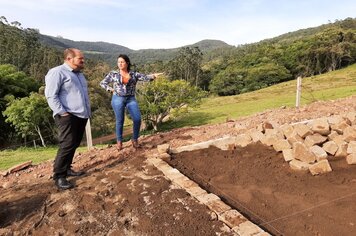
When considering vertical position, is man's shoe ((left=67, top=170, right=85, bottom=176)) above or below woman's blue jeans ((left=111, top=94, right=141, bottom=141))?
below

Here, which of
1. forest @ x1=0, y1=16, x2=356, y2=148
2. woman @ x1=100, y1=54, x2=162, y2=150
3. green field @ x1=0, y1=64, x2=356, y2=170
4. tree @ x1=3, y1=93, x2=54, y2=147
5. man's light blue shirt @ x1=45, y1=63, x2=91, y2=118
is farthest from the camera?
forest @ x1=0, y1=16, x2=356, y2=148

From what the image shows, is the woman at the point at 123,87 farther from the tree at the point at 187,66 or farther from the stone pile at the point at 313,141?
the tree at the point at 187,66

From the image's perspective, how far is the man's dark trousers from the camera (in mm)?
3900

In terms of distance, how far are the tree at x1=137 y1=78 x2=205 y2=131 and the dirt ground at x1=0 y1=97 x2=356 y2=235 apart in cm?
2230

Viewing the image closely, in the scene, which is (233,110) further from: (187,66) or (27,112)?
(187,66)

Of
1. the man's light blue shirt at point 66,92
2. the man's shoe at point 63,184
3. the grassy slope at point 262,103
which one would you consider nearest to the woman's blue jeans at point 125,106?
the man's light blue shirt at point 66,92

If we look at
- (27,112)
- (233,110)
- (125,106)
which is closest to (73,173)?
(125,106)

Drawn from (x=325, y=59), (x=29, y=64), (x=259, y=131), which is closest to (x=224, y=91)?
(x=325, y=59)

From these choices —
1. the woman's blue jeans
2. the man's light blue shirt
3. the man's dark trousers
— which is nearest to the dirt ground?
the man's dark trousers

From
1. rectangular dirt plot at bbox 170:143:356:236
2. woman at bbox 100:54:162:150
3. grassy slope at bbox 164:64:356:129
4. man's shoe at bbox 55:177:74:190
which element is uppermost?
woman at bbox 100:54:162:150

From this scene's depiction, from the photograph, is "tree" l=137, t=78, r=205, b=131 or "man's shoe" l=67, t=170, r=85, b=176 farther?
"tree" l=137, t=78, r=205, b=131

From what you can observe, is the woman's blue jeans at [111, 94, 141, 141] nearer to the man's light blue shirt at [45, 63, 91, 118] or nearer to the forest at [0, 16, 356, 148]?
the man's light blue shirt at [45, 63, 91, 118]

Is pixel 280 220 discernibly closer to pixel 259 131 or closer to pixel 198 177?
pixel 198 177

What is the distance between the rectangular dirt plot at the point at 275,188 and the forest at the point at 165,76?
60.7 feet
